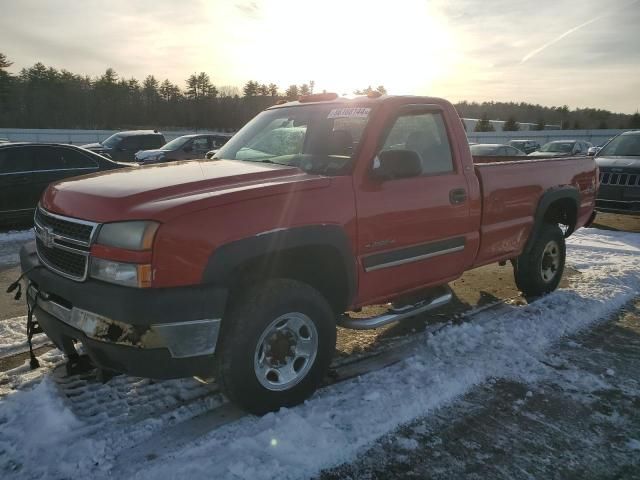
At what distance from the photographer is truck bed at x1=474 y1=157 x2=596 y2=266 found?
→ 442 centimetres

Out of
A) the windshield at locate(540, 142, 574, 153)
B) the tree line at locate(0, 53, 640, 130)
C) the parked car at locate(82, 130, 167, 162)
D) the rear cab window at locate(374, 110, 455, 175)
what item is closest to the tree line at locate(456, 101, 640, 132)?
the tree line at locate(0, 53, 640, 130)

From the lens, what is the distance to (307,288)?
310 cm

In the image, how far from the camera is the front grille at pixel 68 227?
272cm

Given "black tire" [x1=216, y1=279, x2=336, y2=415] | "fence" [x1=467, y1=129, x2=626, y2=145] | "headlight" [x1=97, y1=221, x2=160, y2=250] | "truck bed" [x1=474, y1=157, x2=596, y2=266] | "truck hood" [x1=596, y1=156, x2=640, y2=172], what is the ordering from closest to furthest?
"headlight" [x1=97, y1=221, x2=160, y2=250] < "black tire" [x1=216, y1=279, x2=336, y2=415] < "truck bed" [x1=474, y1=157, x2=596, y2=266] < "truck hood" [x1=596, y1=156, x2=640, y2=172] < "fence" [x1=467, y1=129, x2=626, y2=145]

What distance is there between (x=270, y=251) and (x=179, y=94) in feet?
266

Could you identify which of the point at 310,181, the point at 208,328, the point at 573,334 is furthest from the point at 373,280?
the point at 573,334

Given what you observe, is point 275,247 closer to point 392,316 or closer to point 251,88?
point 392,316

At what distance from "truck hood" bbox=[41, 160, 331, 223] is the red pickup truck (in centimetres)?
1

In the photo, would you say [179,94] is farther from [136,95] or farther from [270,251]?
[270,251]

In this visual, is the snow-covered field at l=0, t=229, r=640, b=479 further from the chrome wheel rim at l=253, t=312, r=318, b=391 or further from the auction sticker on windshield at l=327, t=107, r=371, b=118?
the auction sticker on windshield at l=327, t=107, r=371, b=118

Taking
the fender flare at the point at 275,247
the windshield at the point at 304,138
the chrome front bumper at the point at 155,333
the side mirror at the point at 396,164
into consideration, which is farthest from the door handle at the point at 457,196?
the chrome front bumper at the point at 155,333

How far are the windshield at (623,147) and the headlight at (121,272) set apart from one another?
11.5 metres

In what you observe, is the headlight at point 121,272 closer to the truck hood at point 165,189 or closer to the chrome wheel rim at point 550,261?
the truck hood at point 165,189

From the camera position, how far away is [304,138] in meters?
3.87
